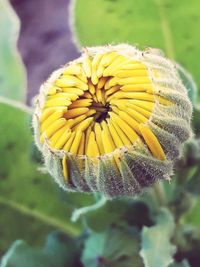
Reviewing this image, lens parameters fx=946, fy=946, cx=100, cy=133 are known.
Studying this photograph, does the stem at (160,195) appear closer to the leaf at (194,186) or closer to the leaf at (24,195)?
the leaf at (194,186)

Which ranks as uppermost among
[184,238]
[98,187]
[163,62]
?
[163,62]

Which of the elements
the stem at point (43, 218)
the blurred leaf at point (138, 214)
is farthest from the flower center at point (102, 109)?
the stem at point (43, 218)

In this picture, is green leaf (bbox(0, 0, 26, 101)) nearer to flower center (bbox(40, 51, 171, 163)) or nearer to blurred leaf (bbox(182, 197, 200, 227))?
blurred leaf (bbox(182, 197, 200, 227))

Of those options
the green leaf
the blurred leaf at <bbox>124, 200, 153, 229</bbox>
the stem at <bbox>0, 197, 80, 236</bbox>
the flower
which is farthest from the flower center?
the green leaf

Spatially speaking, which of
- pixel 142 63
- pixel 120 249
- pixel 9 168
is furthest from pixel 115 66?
pixel 9 168

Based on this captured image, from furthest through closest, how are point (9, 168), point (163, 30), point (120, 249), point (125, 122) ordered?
point (163, 30)
point (9, 168)
point (120, 249)
point (125, 122)

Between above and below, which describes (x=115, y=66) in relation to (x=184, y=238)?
above

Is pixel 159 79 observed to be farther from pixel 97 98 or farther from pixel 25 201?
pixel 25 201
